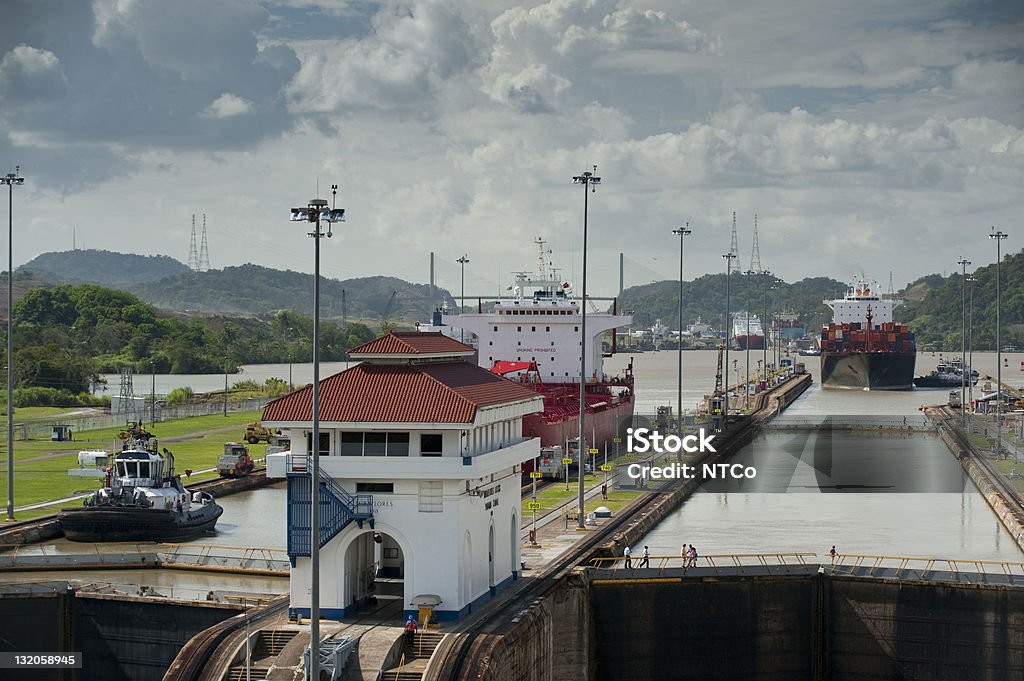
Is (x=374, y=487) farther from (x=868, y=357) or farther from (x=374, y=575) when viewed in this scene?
(x=868, y=357)

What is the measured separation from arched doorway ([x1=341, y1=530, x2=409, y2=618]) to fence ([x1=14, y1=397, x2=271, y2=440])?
5091cm

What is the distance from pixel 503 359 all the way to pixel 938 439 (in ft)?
108

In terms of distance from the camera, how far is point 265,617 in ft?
102

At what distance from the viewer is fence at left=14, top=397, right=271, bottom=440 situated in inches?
3381

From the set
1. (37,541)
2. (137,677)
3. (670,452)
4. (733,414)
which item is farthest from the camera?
(733,414)

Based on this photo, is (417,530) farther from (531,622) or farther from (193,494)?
(193,494)

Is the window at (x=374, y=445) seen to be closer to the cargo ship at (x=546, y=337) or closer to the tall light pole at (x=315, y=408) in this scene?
the tall light pole at (x=315, y=408)

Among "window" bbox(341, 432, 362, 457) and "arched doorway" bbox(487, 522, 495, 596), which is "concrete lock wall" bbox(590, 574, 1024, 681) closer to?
"arched doorway" bbox(487, 522, 495, 596)

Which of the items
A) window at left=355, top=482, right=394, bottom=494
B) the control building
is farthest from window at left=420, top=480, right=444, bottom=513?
window at left=355, top=482, right=394, bottom=494

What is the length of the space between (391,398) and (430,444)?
1.22 m

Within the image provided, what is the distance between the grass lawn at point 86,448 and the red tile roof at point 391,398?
2370 cm

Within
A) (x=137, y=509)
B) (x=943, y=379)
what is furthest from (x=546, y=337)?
(x=943, y=379)

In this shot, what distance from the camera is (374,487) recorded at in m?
30.8

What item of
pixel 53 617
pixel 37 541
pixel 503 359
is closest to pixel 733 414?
pixel 503 359
